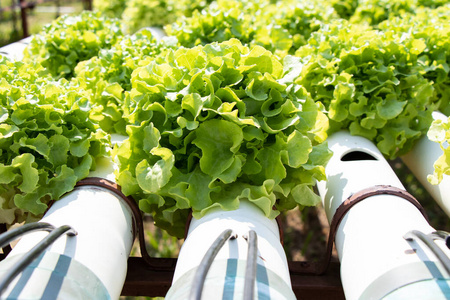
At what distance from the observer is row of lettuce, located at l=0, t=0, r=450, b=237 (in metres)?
1.42

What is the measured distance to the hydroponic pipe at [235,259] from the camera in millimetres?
1044

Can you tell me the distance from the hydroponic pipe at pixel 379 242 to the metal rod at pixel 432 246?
19 millimetres

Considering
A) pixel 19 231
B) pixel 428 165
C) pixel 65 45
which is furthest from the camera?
pixel 65 45

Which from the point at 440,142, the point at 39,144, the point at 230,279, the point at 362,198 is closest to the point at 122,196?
the point at 39,144

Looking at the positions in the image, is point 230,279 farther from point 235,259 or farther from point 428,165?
point 428,165

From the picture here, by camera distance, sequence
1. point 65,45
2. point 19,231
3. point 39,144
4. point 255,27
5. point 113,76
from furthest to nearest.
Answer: point 255,27
point 65,45
point 113,76
point 39,144
point 19,231

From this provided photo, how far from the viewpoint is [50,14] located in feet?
32.3

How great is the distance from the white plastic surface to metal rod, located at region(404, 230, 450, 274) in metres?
0.36

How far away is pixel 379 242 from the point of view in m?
1.24

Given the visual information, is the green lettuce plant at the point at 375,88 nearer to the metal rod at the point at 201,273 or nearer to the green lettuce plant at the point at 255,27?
the green lettuce plant at the point at 255,27

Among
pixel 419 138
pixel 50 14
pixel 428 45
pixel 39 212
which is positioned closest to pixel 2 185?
pixel 39 212

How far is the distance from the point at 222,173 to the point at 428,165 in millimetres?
1009

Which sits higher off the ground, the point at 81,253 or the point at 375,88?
the point at 375,88

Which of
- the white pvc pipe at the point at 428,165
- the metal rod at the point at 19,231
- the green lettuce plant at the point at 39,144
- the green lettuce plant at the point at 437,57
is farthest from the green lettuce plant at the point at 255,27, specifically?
the metal rod at the point at 19,231
